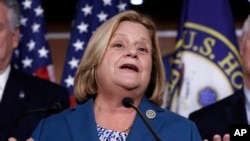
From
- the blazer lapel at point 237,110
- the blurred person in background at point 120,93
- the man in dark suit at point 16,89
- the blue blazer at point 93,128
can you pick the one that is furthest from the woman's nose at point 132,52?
the blazer lapel at point 237,110

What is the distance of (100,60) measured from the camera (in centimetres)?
260

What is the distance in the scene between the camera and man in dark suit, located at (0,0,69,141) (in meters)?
3.10

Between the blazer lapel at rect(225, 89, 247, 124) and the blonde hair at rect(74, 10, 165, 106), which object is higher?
the blonde hair at rect(74, 10, 165, 106)

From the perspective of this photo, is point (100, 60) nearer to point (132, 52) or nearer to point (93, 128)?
point (132, 52)

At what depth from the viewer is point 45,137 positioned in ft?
7.86

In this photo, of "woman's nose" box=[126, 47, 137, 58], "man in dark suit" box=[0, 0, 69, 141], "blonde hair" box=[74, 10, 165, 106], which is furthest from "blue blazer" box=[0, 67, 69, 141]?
"woman's nose" box=[126, 47, 137, 58]

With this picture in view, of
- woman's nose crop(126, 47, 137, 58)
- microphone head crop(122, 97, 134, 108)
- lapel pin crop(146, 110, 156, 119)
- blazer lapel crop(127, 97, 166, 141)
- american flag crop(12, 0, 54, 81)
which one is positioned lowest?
american flag crop(12, 0, 54, 81)

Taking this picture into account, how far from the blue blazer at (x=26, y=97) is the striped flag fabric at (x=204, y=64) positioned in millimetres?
727

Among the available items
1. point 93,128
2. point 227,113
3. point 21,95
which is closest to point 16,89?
point 21,95

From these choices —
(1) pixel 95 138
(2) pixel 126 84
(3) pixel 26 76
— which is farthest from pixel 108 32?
(3) pixel 26 76

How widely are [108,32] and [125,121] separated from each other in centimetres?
36

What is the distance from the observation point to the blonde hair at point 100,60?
2.60 m

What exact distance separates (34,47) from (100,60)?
1.25 metres

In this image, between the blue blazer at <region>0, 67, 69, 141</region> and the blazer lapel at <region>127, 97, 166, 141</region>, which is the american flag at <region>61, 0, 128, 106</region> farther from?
the blazer lapel at <region>127, 97, 166, 141</region>
